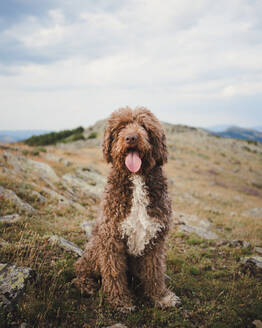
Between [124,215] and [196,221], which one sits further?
[196,221]

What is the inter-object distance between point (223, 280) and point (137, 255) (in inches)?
100

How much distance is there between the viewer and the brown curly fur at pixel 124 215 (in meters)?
3.56

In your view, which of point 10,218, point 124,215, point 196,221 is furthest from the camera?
point 196,221

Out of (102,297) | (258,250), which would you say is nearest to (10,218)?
(102,297)

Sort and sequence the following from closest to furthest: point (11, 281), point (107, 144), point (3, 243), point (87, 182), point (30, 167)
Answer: point (11, 281) → point (107, 144) → point (3, 243) → point (30, 167) → point (87, 182)

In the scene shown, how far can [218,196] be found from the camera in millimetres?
18656

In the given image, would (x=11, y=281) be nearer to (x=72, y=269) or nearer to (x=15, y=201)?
(x=72, y=269)

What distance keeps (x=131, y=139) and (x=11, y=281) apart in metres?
2.56

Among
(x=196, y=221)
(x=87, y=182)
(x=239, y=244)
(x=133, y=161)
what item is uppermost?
(x=133, y=161)

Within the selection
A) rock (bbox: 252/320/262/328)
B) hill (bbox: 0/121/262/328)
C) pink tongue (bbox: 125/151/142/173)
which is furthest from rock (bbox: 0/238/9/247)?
rock (bbox: 252/320/262/328)

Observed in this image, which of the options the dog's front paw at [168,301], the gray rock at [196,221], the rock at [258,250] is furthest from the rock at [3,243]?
the gray rock at [196,221]

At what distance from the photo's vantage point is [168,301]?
375 centimetres

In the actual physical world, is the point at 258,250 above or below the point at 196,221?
above

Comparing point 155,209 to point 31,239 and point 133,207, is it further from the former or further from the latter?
point 31,239
